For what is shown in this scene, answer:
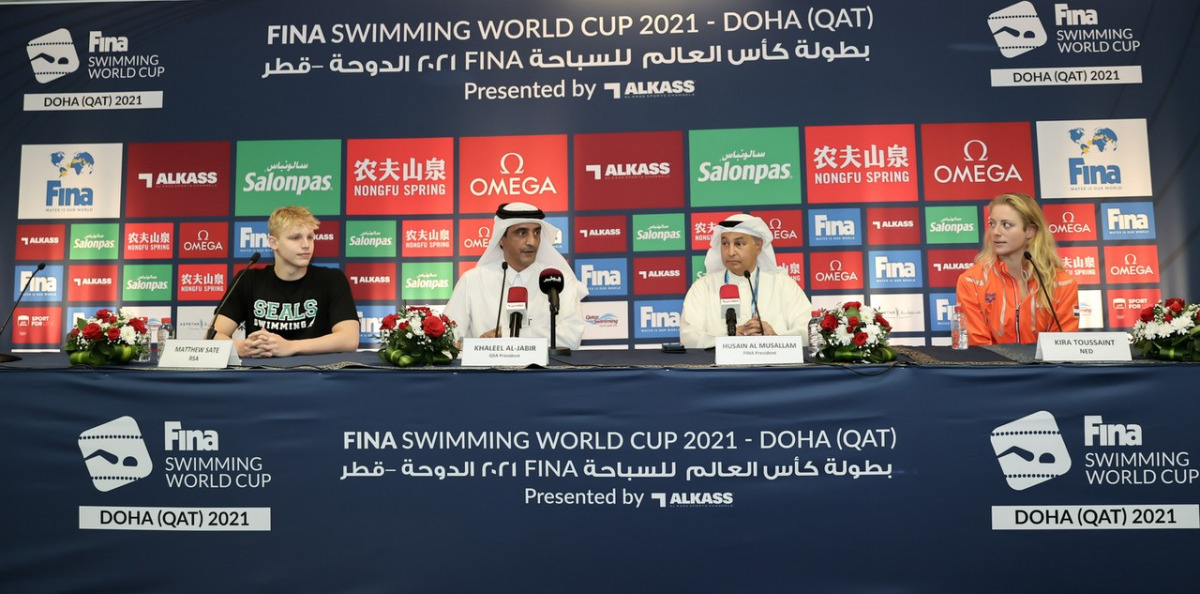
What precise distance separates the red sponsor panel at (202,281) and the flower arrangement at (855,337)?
3773mm

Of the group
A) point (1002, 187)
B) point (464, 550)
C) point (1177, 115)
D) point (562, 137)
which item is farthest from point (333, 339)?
point (1177, 115)

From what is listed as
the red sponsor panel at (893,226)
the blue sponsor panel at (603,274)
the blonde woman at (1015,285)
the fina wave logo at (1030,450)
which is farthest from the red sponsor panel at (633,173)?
the fina wave logo at (1030,450)

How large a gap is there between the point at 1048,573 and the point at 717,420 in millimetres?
1001

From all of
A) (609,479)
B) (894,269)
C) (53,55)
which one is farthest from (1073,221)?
(53,55)

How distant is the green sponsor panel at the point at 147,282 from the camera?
5.02 metres

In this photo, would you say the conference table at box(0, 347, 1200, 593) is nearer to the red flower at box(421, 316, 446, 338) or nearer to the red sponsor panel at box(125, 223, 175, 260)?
the red flower at box(421, 316, 446, 338)

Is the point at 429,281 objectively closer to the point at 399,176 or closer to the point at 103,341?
the point at 399,176

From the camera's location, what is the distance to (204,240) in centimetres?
502

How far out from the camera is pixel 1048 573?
7.62 feet

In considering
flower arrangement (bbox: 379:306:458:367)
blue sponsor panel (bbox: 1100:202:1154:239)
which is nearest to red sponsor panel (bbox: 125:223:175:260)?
flower arrangement (bbox: 379:306:458:367)

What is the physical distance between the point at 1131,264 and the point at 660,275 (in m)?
2.67

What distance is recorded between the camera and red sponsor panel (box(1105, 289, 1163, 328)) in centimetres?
473

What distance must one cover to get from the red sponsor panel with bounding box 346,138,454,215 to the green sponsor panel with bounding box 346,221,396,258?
2.9 inches

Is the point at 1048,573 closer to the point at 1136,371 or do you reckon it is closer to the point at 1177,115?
the point at 1136,371
